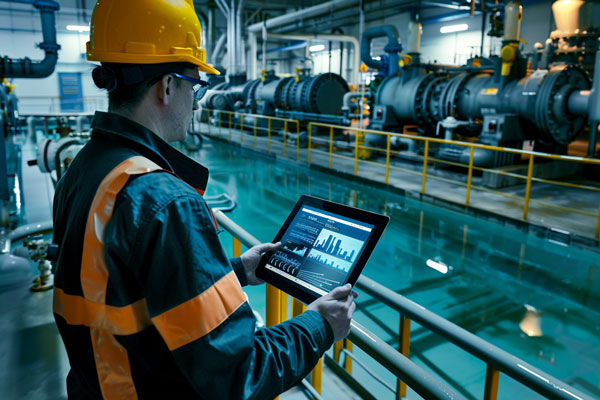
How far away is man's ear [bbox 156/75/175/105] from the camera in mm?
1202

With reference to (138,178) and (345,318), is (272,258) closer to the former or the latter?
(345,318)

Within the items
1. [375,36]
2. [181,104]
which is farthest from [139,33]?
[375,36]

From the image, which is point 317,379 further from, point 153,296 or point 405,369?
point 153,296

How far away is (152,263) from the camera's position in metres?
0.95

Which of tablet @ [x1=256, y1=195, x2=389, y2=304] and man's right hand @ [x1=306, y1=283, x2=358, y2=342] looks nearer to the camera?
man's right hand @ [x1=306, y1=283, x2=358, y2=342]

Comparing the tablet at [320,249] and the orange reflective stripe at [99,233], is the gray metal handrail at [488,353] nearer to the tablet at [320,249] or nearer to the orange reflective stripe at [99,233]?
the tablet at [320,249]

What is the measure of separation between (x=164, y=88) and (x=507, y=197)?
8295 millimetres

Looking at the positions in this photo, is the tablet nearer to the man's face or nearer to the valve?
the man's face

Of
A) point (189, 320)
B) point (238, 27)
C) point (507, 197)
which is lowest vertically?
point (507, 197)

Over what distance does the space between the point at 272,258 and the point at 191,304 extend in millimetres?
692

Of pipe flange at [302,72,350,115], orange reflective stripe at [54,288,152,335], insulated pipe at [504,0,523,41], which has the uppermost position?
insulated pipe at [504,0,523,41]

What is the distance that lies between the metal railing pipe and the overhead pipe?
15.3 metres

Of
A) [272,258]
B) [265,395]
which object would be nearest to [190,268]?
[265,395]

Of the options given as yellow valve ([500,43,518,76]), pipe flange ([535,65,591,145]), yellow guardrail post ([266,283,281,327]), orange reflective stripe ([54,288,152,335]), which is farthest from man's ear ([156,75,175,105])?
yellow valve ([500,43,518,76])
